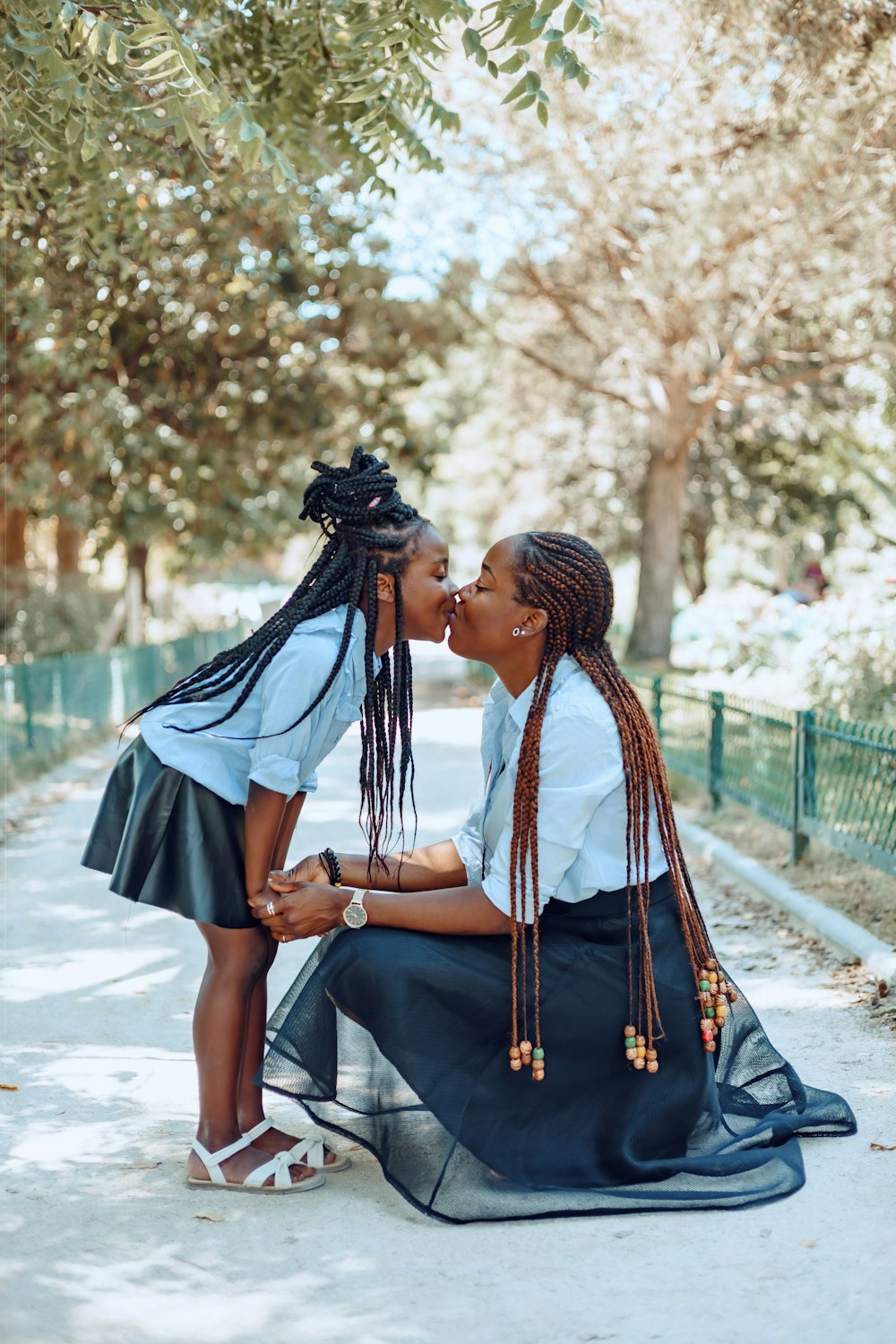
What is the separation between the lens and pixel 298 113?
741 cm

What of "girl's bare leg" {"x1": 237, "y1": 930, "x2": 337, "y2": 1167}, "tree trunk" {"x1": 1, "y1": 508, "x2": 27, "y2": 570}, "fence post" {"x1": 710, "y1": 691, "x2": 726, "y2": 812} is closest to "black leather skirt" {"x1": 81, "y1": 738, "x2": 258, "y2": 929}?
"girl's bare leg" {"x1": 237, "y1": 930, "x2": 337, "y2": 1167}

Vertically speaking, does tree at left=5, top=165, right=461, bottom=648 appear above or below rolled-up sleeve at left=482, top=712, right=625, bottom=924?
above

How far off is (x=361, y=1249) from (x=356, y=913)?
78 centimetres

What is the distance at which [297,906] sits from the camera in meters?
3.58

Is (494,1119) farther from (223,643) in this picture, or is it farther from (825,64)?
(223,643)

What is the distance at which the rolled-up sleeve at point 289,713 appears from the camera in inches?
135

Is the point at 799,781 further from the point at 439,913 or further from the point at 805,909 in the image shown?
the point at 439,913

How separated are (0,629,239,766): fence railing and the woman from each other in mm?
8374

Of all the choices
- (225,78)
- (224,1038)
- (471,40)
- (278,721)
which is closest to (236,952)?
(224,1038)

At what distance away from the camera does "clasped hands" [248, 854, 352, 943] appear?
3576 mm

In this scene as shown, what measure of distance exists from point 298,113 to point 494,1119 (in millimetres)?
5624

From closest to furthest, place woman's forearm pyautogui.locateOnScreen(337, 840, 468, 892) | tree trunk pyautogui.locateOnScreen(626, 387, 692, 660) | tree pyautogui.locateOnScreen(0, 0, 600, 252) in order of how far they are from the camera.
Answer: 1. woman's forearm pyautogui.locateOnScreen(337, 840, 468, 892)
2. tree pyautogui.locateOnScreen(0, 0, 600, 252)
3. tree trunk pyautogui.locateOnScreen(626, 387, 692, 660)

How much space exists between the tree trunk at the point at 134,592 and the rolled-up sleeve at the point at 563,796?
16751 millimetres

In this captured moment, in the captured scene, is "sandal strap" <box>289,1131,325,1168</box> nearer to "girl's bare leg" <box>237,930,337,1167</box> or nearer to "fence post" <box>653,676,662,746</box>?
"girl's bare leg" <box>237,930,337,1167</box>
